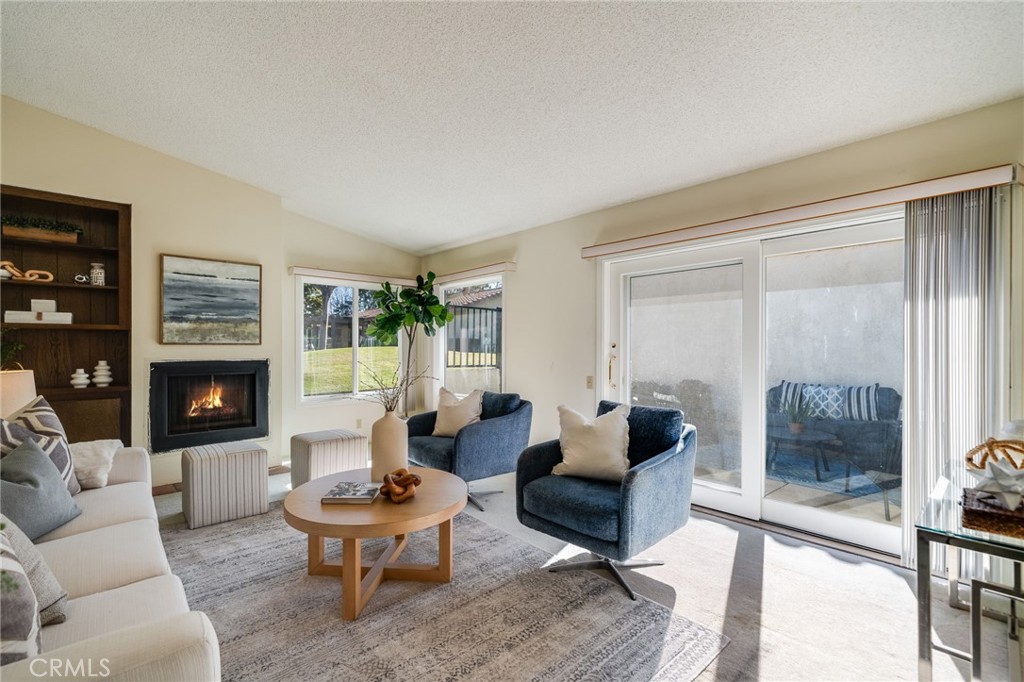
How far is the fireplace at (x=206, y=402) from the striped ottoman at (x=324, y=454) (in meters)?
1.15

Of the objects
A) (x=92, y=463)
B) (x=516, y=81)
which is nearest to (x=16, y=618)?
(x=92, y=463)

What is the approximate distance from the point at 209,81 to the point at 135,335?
226cm

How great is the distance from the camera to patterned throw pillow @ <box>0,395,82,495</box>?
6.79 ft

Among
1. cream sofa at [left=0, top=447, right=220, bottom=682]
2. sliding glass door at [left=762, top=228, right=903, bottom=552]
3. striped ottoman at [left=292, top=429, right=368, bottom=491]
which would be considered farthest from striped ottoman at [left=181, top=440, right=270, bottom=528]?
sliding glass door at [left=762, top=228, right=903, bottom=552]

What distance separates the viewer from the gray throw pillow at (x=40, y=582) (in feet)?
4.20

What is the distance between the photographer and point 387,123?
3.11m

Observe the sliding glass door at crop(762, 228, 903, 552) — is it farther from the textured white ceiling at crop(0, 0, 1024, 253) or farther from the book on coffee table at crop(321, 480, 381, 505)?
the book on coffee table at crop(321, 480, 381, 505)

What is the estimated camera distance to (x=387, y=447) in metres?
2.60

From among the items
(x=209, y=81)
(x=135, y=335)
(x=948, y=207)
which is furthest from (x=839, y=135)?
(x=135, y=335)

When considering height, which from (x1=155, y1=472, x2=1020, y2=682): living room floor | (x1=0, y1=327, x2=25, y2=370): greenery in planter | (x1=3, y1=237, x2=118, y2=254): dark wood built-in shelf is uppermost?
(x1=3, y1=237, x2=118, y2=254): dark wood built-in shelf

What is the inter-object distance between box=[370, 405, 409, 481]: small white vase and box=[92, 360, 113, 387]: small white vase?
2.85 m

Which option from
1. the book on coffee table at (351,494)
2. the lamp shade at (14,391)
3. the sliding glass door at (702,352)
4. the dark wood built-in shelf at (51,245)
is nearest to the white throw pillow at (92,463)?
the lamp shade at (14,391)

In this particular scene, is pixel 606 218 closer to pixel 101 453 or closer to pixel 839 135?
pixel 839 135

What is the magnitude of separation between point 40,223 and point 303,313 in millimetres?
2170
